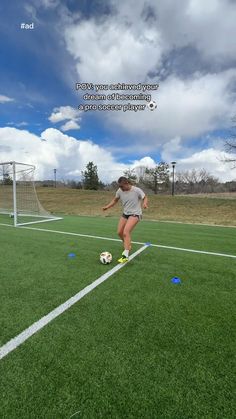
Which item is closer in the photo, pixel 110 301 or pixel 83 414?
pixel 83 414

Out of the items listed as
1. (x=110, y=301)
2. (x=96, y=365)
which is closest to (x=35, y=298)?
(x=110, y=301)

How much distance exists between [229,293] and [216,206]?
17.0 m

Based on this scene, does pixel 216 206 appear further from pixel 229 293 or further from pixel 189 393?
pixel 189 393

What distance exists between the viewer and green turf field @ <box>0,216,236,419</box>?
1883 mm

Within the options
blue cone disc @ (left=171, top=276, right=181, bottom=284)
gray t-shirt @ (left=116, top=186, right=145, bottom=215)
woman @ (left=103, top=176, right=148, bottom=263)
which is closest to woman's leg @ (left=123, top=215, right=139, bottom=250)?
woman @ (left=103, top=176, right=148, bottom=263)

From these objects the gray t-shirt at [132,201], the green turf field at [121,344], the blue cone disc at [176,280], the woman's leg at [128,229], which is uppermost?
the gray t-shirt at [132,201]

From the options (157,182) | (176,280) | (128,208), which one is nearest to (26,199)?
(128,208)

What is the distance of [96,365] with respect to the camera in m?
2.28

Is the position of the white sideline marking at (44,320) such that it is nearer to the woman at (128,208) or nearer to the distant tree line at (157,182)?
the woman at (128,208)

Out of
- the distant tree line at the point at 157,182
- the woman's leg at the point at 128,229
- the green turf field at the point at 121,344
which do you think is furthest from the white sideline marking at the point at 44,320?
the distant tree line at the point at 157,182

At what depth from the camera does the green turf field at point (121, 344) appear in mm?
1883

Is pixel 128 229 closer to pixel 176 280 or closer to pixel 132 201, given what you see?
pixel 132 201

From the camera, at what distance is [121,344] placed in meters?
2.57

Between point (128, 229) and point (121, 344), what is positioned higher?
point (128, 229)
